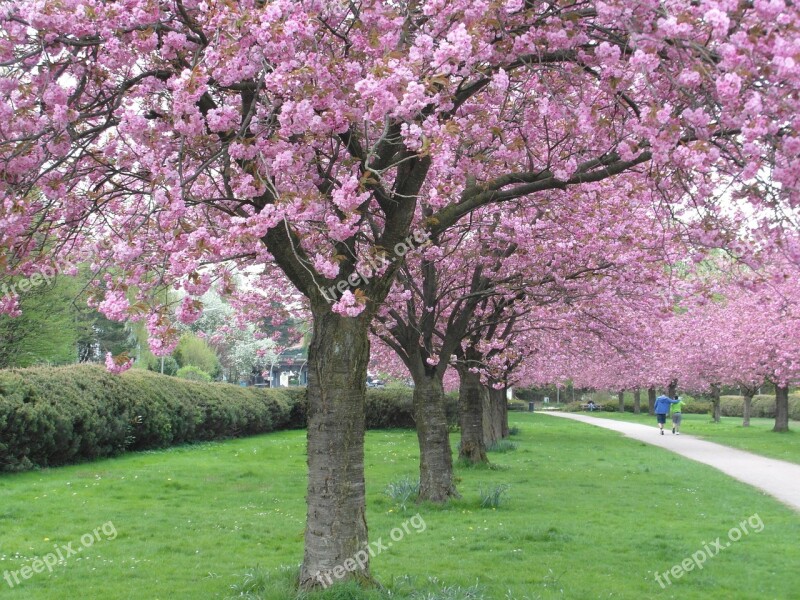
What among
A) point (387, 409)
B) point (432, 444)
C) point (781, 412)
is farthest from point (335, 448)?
point (781, 412)

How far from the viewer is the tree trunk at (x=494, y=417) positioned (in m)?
21.8

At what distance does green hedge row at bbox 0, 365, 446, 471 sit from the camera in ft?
42.3

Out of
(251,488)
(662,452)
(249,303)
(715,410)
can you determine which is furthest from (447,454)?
(715,410)

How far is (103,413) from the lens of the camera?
1553 centimetres

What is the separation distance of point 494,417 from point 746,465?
7.89 meters

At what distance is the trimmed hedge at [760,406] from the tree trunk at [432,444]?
37391 mm

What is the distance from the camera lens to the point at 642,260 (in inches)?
400

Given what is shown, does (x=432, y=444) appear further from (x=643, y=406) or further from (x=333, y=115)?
(x=643, y=406)

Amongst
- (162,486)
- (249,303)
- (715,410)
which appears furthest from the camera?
(715,410)

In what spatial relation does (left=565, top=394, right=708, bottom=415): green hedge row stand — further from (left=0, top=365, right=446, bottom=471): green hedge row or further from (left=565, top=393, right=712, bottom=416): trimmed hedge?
(left=0, top=365, right=446, bottom=471): green hedge row

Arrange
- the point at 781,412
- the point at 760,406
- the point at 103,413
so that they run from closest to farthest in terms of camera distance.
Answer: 1. the point at 103,413
2. the point at 781,412
3. the point at 760,406

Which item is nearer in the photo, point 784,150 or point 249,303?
point 784,150

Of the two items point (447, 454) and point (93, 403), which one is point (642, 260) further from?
point (93, 403)

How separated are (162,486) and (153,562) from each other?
16.9 feet
